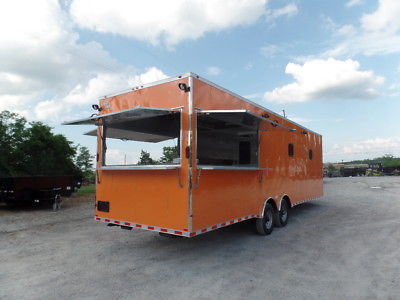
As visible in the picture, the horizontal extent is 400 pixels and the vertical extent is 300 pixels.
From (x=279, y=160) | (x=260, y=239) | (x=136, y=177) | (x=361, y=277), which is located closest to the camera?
(x=361, y=277)

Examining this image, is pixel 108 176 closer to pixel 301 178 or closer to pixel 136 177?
pixel 136 177

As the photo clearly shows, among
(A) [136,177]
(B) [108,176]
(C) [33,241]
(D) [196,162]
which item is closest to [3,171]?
(C) [33,241]

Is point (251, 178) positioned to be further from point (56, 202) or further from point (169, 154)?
point (56, 202)

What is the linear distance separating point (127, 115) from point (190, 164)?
4.46ft

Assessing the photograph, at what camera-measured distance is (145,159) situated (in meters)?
5.29

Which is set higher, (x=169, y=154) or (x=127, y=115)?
(x=127, y=115)

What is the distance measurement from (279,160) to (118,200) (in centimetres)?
407

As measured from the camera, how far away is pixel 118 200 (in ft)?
17.4

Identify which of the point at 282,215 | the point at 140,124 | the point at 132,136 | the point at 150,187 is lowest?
the point at 282,215

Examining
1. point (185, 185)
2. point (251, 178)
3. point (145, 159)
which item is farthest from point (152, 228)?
point (251, 178)

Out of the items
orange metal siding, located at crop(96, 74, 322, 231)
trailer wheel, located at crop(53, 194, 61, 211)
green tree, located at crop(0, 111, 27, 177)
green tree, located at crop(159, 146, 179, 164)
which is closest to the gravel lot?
orange metal siding, located at crop(96, 74, 322, 231)

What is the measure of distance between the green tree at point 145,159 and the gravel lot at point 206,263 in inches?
67.0

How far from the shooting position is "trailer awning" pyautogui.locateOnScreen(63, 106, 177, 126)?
431 cm

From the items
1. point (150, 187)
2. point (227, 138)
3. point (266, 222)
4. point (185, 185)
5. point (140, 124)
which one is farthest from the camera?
point (227, 138)
